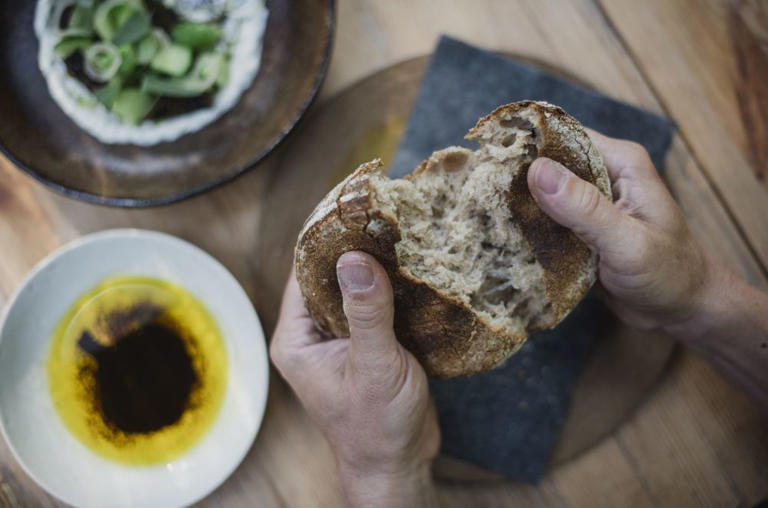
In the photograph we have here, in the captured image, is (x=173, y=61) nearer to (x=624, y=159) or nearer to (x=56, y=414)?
(x=56, y=414)

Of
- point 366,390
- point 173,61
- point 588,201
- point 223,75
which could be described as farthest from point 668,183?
point 173,61

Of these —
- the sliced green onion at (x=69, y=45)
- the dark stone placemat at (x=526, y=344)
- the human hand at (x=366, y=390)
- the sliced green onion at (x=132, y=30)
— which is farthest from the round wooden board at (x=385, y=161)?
the sliced green onion at (x=69, y=45)

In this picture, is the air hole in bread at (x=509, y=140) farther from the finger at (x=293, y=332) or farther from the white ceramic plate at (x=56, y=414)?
the white ceramic plate at (x=56, y=414)

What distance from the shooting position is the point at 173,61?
129cm

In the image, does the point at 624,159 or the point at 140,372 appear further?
the point at 140,372

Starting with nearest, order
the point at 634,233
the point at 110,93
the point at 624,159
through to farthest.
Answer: the point at 634,233, the point at 624,159, the point at 110,93

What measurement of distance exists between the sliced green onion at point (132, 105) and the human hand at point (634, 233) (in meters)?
0.82

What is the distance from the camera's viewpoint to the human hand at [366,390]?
896mm

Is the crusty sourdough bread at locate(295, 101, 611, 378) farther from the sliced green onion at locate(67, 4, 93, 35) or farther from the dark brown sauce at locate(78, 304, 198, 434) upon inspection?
the sliced green onion at locate(67, 4, 93, 35)

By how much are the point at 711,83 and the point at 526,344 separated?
0.70 m

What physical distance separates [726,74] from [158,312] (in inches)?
52.4

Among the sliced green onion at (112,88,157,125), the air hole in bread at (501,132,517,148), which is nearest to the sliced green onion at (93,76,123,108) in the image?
the sliced green onion at (112,88,157,125)

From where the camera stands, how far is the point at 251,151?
1.24 meters

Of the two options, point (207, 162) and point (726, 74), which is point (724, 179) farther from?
point (207, 162)
